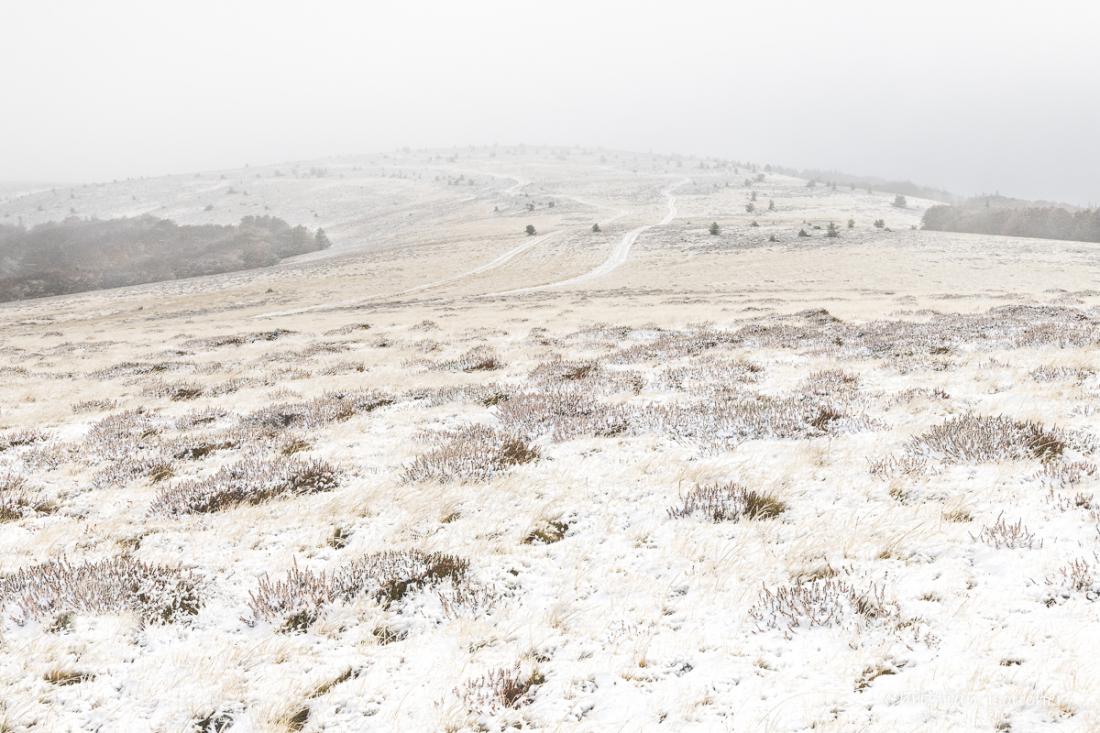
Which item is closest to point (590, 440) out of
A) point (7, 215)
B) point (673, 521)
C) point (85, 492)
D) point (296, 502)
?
point (673, 521)

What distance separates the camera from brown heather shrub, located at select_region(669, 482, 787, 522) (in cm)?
552

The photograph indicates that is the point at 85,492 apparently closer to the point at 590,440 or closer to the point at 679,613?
the point at 590,440

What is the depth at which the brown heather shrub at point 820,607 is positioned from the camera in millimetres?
3865

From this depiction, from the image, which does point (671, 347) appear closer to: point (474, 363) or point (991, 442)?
point (474, 363)

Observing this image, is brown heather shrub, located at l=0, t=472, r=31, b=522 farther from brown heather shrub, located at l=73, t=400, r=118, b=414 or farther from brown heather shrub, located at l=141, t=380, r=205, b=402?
brown heather shrub, located at l=141, t=380, r=205, b=402

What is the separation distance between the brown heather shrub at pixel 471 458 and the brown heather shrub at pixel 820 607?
11.7ft

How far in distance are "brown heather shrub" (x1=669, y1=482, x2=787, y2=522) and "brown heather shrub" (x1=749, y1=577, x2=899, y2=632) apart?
132 centimetres

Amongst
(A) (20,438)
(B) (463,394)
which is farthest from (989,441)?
(A) (20,438)

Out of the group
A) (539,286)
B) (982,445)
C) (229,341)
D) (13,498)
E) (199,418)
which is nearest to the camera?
(982,445)

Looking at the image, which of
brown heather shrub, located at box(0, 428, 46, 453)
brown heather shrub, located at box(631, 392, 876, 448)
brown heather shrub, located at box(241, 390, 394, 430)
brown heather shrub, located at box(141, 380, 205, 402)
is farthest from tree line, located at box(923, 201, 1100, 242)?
brown heather shrub, located at box(0, 428, 46, 453)

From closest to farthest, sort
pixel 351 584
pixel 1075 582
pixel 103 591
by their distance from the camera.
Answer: pixel 1075 582 < pixel 103 591 < pixel 351 584

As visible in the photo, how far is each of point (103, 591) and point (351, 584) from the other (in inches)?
72.6

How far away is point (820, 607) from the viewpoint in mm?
3941

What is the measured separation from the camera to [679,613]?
414 cm
